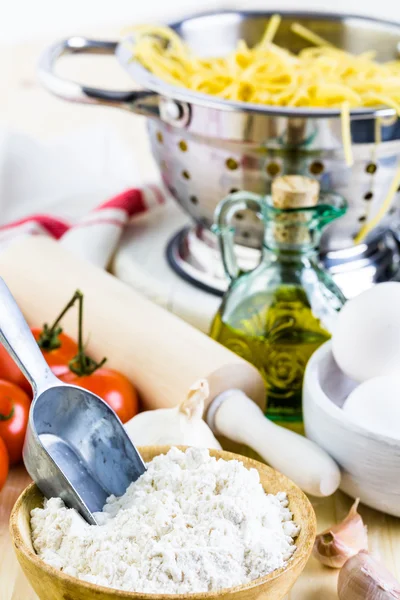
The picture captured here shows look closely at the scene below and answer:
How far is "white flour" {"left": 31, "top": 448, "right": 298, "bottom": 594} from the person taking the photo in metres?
0.71

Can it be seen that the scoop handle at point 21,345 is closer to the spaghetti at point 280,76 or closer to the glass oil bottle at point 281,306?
the glass oil bottle at point 281,306

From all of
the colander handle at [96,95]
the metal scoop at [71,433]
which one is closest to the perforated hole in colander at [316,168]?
the colander handle at [96,95]

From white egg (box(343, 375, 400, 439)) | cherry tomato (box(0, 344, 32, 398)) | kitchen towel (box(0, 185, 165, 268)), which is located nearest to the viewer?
white egg (box(343, 375, 400, 439))

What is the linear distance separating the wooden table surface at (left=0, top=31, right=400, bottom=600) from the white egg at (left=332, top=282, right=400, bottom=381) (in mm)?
157

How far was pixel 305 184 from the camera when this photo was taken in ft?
3.44

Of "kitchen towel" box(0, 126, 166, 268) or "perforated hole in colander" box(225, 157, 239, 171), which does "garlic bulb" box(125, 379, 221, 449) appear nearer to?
"perforated hole in colander" box(225, 157, 239, 171)

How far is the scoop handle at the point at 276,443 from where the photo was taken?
928mm

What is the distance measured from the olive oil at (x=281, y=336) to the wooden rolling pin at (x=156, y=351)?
0.13 ft

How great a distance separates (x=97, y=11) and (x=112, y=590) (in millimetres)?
3230

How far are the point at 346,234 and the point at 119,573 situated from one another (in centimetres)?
68

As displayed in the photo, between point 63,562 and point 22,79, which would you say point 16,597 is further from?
point 22,79

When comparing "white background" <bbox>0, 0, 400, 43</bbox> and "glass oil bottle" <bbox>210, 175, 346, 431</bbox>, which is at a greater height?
"glass oil bottle" <bbox>210, 175, 346, 431</bbox>

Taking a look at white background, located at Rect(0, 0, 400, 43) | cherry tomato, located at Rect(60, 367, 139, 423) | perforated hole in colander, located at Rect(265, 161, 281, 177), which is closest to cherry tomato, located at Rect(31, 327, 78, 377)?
cherry tomato, located at Rect(60, 367, 139, 423)

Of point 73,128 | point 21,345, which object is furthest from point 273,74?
point 73,128
